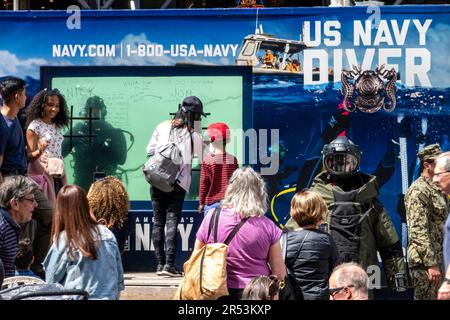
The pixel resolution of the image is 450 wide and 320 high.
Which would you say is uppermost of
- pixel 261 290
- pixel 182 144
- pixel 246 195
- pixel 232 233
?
pixel 182 144

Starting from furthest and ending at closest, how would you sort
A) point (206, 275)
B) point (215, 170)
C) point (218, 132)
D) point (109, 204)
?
point (218, 132) < point (215, 170) < point (109, 204) < point (206, 275)

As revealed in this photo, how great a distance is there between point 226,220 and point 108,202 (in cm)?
134

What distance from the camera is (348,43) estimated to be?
34.3 ft

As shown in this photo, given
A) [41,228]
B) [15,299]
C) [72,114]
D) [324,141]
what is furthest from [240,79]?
[15,299]

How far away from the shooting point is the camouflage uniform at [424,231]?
29.6 ft

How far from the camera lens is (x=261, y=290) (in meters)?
6.56

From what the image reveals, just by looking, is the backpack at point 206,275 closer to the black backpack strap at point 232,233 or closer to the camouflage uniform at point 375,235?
the black backpack strap at point 232,233

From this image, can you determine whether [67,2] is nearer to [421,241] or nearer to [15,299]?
[421,241]

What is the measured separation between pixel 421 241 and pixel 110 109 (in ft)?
11.5

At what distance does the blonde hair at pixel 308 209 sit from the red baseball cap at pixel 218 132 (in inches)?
100

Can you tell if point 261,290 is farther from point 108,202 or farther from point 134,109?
point 134,109

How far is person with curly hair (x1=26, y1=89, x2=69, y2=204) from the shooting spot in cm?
1017

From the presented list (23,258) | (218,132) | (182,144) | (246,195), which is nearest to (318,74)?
(218,132)

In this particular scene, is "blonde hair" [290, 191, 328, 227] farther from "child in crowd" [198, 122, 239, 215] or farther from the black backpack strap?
"child in crowd" [198, 122, 239, 215]
